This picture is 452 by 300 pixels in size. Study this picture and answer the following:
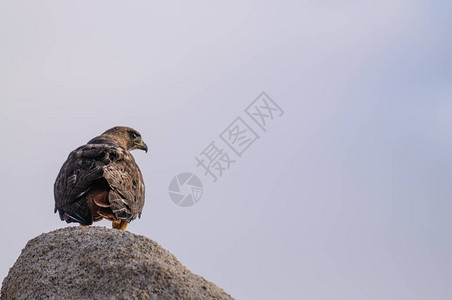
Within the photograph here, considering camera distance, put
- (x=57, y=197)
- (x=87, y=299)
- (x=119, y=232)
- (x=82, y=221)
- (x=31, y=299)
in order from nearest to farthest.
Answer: (x=87, y=299) → (x=31, y=299) → (x=119, y=232) → (x=82, y=221) → (x=57, y=197)

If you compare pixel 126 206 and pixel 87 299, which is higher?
pixel 126 206

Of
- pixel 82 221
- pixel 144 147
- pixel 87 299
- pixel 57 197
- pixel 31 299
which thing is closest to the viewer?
pixel 87 299

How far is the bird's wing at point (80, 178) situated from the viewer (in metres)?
8.77

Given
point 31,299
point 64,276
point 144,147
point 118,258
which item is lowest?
point 31,299

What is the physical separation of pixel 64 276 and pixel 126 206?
10.5 ft

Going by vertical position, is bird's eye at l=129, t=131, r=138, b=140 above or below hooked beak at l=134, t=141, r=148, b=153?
above

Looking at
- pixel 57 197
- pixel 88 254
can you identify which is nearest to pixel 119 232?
pixel 88 254

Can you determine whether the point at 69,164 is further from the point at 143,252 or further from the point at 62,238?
the point at 143,252

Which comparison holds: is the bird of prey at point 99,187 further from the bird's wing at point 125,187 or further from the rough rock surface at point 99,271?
the rough rock surface at point 99,271

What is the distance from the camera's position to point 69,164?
31.4 ft

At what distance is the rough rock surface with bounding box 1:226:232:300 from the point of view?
5.47 m

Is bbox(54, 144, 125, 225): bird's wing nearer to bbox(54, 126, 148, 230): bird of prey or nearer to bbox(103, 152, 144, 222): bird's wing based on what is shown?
bbox(54, 126, 148, 230): bird of prey

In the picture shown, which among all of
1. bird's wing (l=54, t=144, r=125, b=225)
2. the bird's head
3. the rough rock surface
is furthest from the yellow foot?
the bird's head

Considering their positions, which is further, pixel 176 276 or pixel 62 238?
pixel 62 238
